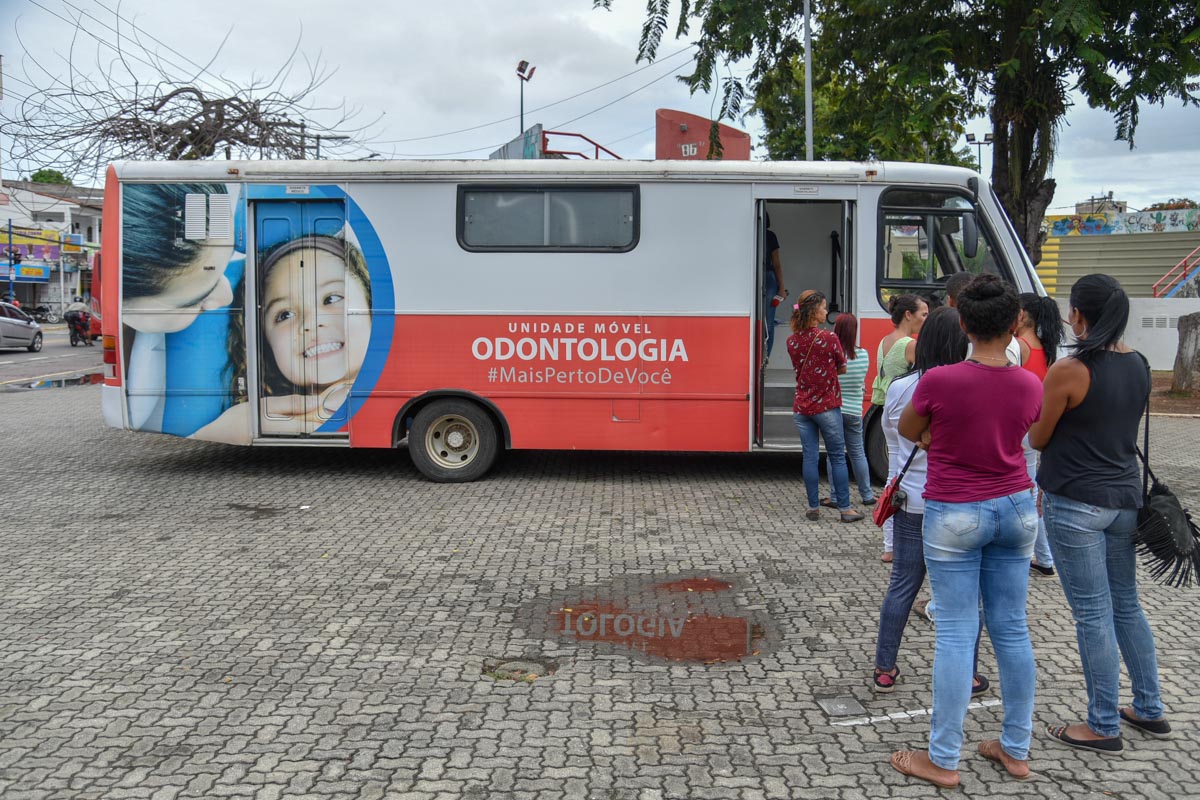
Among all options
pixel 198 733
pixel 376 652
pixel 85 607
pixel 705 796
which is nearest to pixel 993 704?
pixel 705 796

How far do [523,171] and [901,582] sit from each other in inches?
234

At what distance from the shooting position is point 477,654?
16.0 feet

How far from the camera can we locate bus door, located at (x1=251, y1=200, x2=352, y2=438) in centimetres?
909

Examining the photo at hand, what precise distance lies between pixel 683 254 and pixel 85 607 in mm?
5698

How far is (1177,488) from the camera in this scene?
9.27 m

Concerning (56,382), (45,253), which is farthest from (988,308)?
(45,253)

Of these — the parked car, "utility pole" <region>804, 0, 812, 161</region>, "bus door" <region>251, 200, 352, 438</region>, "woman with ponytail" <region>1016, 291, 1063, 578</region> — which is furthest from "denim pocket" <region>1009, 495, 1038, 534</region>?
the parked car

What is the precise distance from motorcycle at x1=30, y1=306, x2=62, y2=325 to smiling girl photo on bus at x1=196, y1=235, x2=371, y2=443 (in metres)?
53.4

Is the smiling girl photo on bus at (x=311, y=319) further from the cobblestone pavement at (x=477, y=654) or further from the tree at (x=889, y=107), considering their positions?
the tree at (x=889, y=107)

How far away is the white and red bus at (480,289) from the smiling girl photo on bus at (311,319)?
0.02m

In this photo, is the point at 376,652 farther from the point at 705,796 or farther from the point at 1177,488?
the point at 1177,488

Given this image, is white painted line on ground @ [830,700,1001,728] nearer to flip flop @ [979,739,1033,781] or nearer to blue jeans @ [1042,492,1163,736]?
flip flop @ [979,739,1033,781]

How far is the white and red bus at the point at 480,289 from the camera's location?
29.5 feet

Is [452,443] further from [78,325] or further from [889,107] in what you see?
[78,325]
